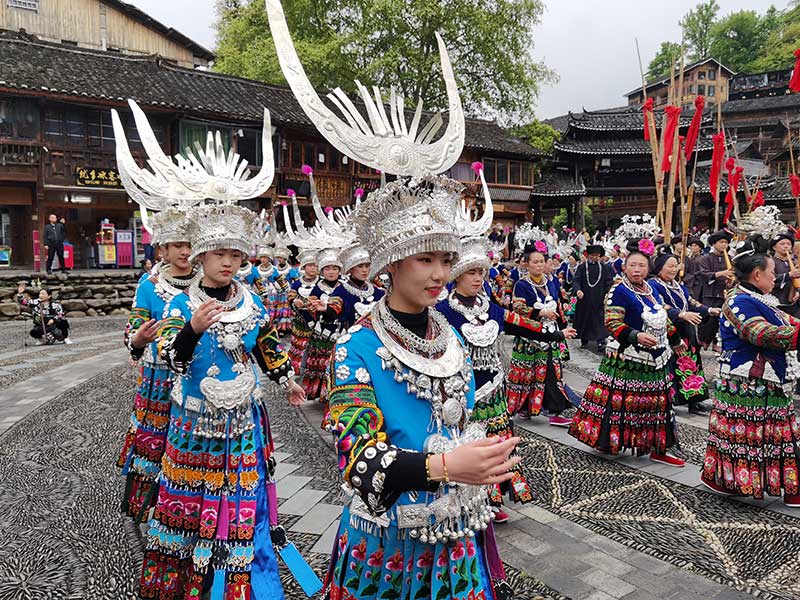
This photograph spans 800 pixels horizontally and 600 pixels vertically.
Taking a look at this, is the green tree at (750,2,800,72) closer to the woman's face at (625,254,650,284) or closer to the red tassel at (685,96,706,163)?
the red tassel at (685,96,706,163)

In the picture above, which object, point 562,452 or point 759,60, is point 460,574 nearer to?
point 562,452

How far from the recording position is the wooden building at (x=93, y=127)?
19.3 m

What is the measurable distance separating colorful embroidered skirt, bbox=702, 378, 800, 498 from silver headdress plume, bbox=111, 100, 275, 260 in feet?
13.1

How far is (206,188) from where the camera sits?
3.99 meters

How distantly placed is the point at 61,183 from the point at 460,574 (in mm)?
21632

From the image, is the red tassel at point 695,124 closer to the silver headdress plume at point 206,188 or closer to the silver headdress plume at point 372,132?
the silver headdress plume at point 206,188

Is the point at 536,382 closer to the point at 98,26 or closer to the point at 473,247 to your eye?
the point at 473,247

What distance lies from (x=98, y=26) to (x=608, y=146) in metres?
27.9

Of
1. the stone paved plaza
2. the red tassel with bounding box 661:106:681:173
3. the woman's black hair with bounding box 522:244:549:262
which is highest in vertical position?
the red tassel with bounding box 661:106:681:173

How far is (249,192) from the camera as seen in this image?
4.19m

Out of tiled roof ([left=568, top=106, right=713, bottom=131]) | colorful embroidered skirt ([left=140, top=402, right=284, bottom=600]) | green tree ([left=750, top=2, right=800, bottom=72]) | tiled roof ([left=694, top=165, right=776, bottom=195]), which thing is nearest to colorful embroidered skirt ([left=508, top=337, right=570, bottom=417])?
colorful embroidered skirt ([left=140, top=402, right=284, bottom=600])

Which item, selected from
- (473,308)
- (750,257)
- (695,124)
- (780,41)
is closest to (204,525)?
(473,308)

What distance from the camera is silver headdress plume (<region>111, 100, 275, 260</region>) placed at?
364cm

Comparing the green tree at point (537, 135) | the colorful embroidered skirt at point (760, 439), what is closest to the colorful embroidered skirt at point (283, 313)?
the colorful embroidered skirt at point (760, 439)
